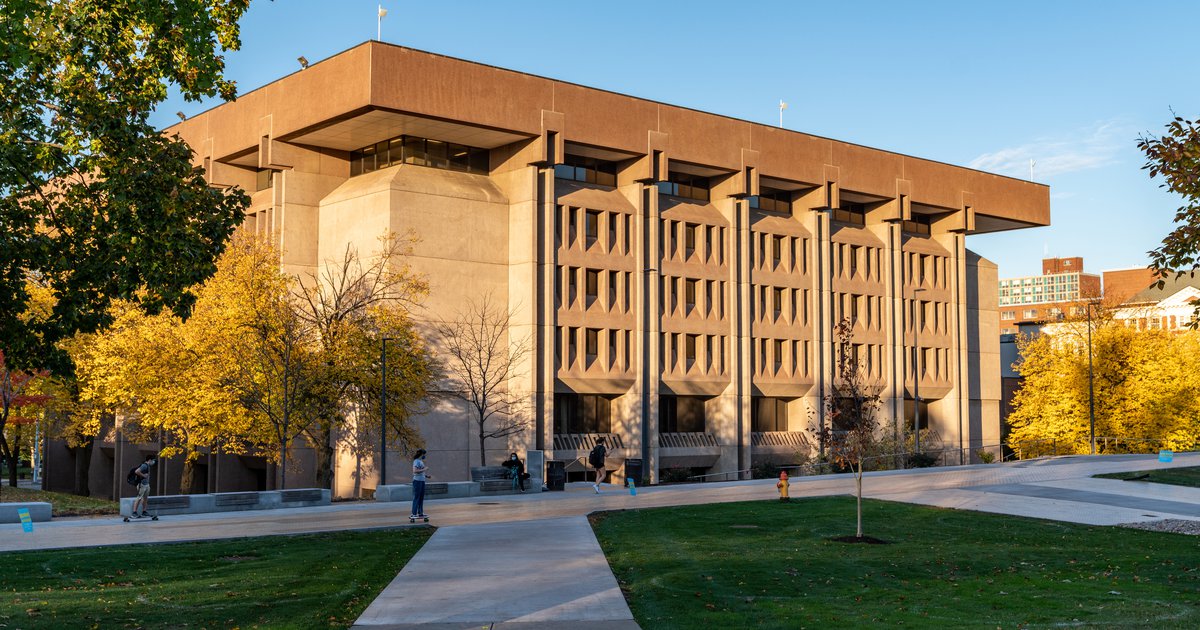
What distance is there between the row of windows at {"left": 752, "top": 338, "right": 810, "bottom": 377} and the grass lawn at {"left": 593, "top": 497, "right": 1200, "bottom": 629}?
32064 mm

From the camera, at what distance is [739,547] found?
68.1 ft

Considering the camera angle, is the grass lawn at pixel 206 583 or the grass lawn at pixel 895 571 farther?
the grass lawn at pixel 895 571

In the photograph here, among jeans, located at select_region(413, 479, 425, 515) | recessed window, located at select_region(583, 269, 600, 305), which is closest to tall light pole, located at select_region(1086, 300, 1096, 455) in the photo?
recessed window, located at select_region(583, 269, 600, 305)

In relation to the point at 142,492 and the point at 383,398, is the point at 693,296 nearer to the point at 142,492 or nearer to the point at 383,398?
the point at 383,398

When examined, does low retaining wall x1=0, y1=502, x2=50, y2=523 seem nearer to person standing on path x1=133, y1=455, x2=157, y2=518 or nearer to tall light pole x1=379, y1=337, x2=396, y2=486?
person standing on path x1=133, y1=455, x2=157, y2=518

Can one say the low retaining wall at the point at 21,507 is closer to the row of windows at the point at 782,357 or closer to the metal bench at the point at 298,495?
the metal bench at the point at 298,495

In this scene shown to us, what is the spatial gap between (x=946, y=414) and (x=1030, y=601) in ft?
185

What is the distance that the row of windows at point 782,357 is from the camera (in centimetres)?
5966

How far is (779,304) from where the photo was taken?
60906 mm

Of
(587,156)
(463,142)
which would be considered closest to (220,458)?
(463,142)

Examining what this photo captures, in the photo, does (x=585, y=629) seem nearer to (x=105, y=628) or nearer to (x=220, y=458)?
(x=105, y=628)

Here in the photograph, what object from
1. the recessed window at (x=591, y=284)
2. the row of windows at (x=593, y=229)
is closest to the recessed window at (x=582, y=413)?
the recessed window at (x=591, y=284)

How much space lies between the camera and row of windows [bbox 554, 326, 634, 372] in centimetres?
5162

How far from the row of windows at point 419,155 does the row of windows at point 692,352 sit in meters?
12.4
